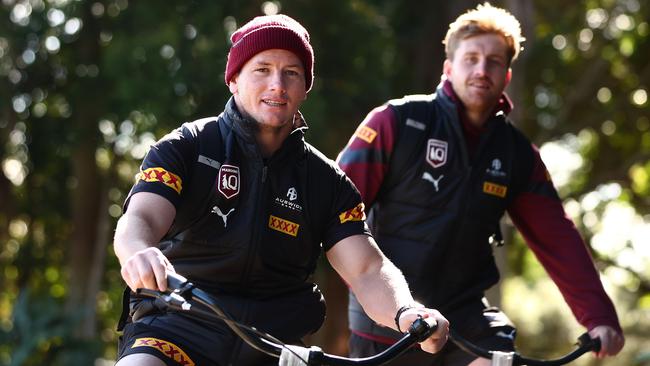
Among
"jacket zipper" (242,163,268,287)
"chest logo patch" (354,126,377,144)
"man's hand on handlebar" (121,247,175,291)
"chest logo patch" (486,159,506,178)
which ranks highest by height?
"chest logo patch" (354,126,377,144)

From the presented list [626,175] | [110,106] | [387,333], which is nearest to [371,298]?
[387,333]

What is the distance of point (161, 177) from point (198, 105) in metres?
11.2

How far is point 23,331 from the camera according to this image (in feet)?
48.7

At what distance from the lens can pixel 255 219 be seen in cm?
435

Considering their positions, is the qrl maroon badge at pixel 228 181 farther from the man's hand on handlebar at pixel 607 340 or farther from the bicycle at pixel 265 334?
Result: the man's hand on handlebar at pixel 607 340

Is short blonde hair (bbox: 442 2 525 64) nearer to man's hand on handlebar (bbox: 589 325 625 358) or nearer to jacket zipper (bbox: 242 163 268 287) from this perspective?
man's hand on handlebar (bbox: 589 325 625 358)

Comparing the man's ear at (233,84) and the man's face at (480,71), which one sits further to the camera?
the man's face at (480,71)

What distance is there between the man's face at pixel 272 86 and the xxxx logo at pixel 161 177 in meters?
0.42

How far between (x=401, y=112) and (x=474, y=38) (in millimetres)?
549

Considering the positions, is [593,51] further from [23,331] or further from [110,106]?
[23,331]

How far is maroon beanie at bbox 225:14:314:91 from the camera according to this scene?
4379mm

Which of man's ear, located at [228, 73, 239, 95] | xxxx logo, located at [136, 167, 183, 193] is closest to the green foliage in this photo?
man's ear, located at [228, 73, 239, 95]

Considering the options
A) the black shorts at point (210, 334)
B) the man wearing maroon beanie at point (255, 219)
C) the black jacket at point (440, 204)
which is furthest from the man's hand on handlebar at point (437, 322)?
the black jacket at point (440, 204)

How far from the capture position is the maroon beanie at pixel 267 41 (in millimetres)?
4379
